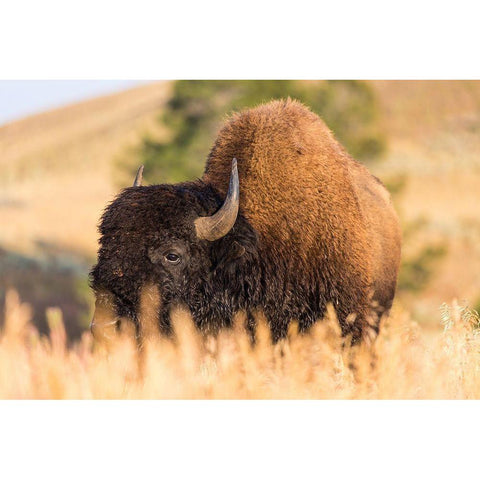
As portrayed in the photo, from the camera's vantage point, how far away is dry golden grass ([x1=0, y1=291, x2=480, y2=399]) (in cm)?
455

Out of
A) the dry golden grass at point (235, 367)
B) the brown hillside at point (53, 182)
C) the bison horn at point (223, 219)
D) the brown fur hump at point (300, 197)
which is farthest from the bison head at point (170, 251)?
the brown hillside at point (53, 182)

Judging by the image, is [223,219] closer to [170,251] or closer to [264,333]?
[170,251]

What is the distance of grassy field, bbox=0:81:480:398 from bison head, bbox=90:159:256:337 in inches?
7.9

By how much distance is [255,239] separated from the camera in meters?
5.12

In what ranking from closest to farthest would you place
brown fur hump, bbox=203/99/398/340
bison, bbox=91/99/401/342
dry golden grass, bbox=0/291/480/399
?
dry golden grass, bbox=0/291/480/399, bison, bbox=91/99/401/342, brown fur hump, bbox=203/99/398/340

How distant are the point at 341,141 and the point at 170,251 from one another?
32.8ft

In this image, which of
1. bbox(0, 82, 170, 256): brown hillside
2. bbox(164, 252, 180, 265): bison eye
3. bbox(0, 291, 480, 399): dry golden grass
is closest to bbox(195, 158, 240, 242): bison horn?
bbox(164, 252, 180, 265): bison eye

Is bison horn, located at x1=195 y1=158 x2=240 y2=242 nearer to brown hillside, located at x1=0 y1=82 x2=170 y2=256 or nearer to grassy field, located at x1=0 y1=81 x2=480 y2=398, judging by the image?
grassy field, located at x1=0 y1=81 x2=480 y2=398

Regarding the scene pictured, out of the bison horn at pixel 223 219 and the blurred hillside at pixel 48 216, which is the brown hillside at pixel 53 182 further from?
the bison horn at pixel 223 219

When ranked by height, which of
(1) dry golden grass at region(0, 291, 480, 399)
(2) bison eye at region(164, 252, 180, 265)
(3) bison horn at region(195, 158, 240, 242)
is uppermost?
(3) bison horn at region(195, 158, 240, 242)

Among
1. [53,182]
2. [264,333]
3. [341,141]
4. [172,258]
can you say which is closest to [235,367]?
[264,333]

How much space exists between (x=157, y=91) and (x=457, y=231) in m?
24.4

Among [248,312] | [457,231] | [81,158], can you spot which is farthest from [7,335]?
[81,158]
